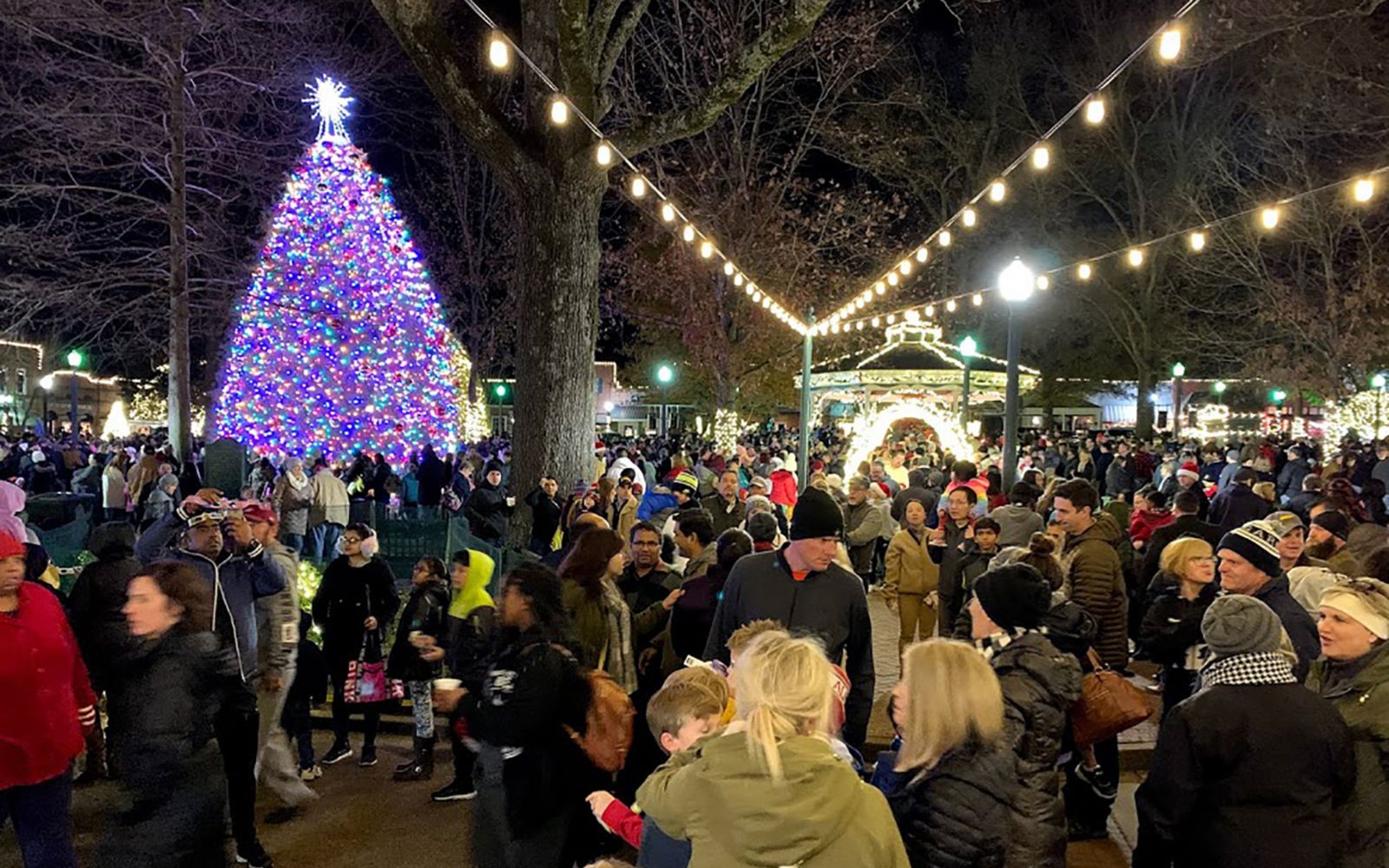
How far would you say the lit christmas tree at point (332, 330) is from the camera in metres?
20.2

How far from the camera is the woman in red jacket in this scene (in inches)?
172

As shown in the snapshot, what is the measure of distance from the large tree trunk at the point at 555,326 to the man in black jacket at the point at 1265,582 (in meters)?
8.05

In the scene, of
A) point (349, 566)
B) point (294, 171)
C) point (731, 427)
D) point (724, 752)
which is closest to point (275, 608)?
point (349, 566)

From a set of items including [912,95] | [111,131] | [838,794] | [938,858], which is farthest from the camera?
[912,95]

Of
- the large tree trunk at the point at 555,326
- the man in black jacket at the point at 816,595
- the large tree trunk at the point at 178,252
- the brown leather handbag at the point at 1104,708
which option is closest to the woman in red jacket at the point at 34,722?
the man in black jacket at the point at 816,595

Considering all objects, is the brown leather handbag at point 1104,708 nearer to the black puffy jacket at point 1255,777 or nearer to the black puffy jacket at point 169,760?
the black puffy jacket at point 1255,777

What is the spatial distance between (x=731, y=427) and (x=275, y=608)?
21938 millimetres

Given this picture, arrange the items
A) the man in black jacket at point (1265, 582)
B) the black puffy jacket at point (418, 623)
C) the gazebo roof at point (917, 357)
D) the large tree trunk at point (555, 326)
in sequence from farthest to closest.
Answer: the gazebo roof at point (917, 357) → the large tree trunk at point (555, 326) → the black puffy jacket at point (418, 623) → the man in black jacket at point (1265, 582)

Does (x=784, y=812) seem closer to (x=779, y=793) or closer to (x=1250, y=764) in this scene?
(x=779, y=793)

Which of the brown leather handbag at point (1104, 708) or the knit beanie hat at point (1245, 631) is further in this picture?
the brown leather handbag at point (1104, 708)

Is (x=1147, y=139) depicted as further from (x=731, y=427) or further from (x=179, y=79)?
(x=179, y=79)

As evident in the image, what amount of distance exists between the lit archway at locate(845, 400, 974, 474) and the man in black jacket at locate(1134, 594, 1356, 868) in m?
14.9

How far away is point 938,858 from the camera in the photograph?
10.7 feet

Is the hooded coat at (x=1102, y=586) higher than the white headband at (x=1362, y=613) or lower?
lower
